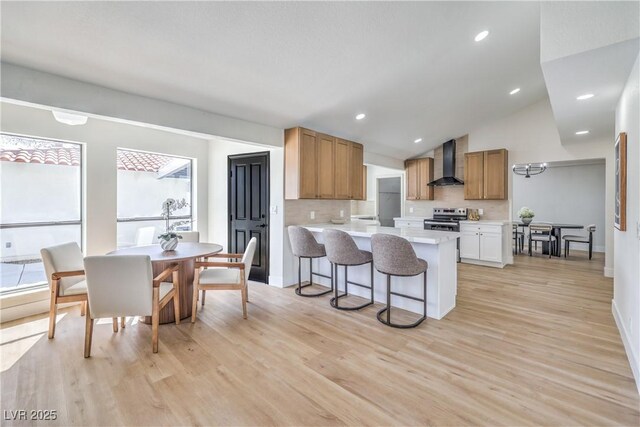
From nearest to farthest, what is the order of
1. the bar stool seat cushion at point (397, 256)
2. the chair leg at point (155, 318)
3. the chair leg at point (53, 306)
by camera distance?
the chair leg at point (155, 318) → the chair leg at point (53, 306) → the bar stool seat cushion at point (397, 256)

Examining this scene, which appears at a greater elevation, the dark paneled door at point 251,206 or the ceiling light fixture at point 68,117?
the ceiling light fixture at point 68,117

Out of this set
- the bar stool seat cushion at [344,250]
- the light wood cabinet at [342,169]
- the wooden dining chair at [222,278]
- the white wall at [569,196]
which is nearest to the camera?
the wooden dining chair at [222,278]

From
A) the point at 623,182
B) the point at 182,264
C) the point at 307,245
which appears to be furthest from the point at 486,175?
the point at 182,264

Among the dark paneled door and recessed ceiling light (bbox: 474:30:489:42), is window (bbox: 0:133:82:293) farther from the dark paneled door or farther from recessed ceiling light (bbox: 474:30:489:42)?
recessed ceiling light (bbox: 474:30:489:42)

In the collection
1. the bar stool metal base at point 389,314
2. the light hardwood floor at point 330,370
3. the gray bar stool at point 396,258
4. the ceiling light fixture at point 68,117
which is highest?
the ceiling light fixture at point 68,117

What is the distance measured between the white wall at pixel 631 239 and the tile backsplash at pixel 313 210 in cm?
366

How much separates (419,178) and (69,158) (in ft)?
21.6

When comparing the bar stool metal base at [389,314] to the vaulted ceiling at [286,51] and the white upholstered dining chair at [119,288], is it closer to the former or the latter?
the white upholstered dining chair at [119,288]

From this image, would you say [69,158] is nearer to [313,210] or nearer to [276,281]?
[276,281]

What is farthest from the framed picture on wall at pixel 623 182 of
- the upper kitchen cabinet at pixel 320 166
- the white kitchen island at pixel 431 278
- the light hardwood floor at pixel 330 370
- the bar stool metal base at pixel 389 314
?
the upper kitchen cabinet at pixel 320 166

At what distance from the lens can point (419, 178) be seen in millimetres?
7152

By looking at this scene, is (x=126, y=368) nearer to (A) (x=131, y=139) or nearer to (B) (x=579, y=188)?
(A) (x=131, y=139)

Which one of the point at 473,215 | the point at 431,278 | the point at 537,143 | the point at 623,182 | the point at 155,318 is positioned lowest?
the point at 155,318

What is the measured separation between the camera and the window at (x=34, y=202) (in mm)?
3482
